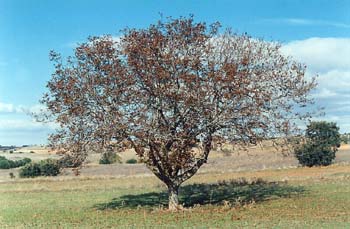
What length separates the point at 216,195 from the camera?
37.4 metres

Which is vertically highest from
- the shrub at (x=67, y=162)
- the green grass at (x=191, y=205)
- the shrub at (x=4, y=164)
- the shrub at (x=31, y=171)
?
the shrub at (x=4, y=164)

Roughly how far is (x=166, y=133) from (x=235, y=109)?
3.77 meters

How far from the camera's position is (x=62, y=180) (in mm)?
58688

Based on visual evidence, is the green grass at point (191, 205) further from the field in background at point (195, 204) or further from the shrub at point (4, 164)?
the shrub at point (4, 164)

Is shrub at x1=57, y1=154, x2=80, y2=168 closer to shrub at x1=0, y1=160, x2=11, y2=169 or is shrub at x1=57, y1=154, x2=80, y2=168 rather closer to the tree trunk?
the tree trunk

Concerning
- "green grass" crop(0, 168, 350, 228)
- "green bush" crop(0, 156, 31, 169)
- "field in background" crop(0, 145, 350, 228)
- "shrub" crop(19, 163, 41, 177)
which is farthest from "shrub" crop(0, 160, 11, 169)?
"green grass" crop(0, 168, 350, 228)

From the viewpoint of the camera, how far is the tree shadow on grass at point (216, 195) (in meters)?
33.3

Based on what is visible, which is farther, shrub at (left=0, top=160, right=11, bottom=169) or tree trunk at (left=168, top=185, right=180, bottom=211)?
shrub at (left=0, top=160, right=11, bottom=169)

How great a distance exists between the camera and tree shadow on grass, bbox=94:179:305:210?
33.3 m

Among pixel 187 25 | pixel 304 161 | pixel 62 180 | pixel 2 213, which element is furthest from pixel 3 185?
pixel 304 161

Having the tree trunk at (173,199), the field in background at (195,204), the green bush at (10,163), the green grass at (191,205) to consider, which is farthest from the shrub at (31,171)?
the tree trunk at (173,199)

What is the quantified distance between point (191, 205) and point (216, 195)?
17.4 ft

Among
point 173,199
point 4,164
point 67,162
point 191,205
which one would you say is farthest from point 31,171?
point 173,199

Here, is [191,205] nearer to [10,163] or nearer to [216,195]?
[216,195]
